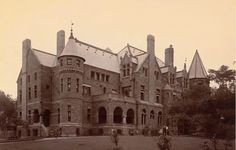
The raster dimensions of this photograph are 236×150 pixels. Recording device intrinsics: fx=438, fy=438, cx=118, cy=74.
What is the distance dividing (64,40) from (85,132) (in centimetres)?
547

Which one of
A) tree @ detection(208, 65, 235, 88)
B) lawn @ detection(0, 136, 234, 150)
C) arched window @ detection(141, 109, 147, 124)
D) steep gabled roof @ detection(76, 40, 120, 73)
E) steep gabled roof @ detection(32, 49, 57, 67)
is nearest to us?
tree @ detection(208, 65, 235, 88)

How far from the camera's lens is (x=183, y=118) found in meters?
17.0

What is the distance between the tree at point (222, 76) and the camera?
12918mm

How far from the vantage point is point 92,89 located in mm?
26531

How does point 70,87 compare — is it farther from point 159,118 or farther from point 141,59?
point 159,118

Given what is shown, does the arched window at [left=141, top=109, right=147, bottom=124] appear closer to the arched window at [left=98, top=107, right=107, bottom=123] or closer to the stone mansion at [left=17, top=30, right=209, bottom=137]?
the stone mansion at [left=17, top=30, right=209, bottom=137]

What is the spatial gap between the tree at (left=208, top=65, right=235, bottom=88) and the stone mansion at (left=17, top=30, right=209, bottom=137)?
747 cm

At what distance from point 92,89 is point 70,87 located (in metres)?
2.53

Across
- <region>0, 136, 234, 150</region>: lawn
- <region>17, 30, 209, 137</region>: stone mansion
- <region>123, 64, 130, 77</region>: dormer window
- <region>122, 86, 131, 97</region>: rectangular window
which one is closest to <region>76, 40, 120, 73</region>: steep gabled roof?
<region>17, 30, 209, 137</region>: stone mansion

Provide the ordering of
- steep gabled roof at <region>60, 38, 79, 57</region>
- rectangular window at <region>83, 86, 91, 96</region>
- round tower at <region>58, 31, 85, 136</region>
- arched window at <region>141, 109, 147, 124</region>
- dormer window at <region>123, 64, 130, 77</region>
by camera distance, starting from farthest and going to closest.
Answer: dormer window at <region>123, 64, 130, 77</region> → arched window at <region>141, 109, 147, 124</region> → rectangular window at <region>83, 86, 91, 96</region> → steep gabled roof at <region>60, 38, 79, 57</region> → round tower at <region>58, 31, 85, 136</region>

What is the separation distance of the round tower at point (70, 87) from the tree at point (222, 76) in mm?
10486

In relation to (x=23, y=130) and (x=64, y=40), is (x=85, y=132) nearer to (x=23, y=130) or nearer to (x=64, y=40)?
(x=23, y=130)

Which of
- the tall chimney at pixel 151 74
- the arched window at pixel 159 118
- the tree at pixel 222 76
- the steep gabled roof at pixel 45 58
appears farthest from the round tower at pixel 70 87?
the tree at pixel 222 76

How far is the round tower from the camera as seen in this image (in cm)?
2388
